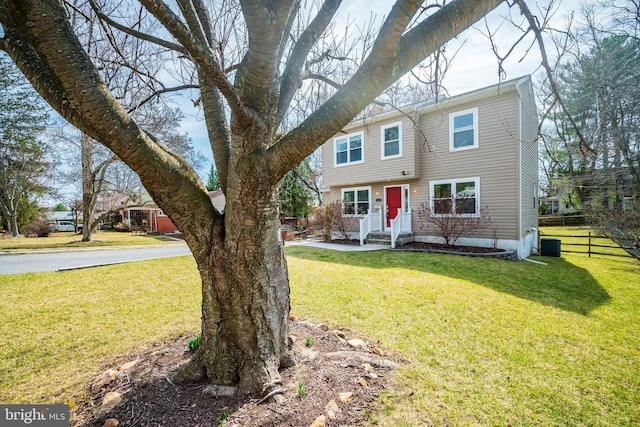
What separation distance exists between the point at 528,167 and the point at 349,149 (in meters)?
7.60

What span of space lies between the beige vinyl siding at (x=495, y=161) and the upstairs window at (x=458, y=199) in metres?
0.20

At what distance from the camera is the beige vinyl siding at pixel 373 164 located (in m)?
11.7

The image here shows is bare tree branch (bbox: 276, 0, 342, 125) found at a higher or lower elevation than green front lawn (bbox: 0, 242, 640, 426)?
higher

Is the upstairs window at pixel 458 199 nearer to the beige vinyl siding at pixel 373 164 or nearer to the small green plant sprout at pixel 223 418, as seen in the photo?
the beige vinyl siding at pixel 373 164

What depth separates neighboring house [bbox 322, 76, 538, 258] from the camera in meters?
9.87

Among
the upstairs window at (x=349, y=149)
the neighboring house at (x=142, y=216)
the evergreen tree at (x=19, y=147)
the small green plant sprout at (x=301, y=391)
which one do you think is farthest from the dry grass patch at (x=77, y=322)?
the neighboring house at (x=142, y=216)

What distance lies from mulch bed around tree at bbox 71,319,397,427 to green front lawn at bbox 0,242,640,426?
0.24 meters

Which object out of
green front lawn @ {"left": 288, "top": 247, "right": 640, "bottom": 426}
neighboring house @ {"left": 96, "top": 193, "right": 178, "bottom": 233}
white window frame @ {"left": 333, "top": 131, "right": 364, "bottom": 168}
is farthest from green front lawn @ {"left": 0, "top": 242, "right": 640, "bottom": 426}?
neighboring house @ {"left": 96, "top": 193, "right": 178, "bottom": 233}

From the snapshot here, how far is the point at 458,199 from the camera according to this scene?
10977 millimetres

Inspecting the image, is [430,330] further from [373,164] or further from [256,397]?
[373,164]

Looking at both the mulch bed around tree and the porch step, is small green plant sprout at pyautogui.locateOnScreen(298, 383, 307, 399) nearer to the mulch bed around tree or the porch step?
the mulch bed around tree

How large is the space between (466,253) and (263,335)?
29.7 feet

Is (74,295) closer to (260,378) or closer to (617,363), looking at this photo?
(260,378)

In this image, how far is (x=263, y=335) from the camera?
91.2 inches
